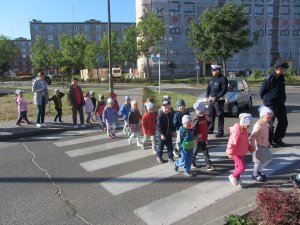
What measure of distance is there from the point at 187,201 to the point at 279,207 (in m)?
1.71

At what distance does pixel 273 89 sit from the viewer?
26.1 ft

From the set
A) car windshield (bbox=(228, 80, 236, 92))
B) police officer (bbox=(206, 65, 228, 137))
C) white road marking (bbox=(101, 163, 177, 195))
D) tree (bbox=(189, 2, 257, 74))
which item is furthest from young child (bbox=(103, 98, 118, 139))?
tree (bbox=(189, 2, 257, 74))

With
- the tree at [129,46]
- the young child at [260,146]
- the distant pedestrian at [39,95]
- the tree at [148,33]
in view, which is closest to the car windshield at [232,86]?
the distant pedestrian at [39,95]

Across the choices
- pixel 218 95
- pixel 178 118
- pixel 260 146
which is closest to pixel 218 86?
pixel 218 95

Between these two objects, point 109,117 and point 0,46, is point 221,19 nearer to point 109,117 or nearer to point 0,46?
point 109,117

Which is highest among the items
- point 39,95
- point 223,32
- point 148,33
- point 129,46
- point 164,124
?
point 148,33

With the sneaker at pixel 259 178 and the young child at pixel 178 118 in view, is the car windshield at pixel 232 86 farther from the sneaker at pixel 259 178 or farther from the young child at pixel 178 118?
the sneaker at pixel 259 178

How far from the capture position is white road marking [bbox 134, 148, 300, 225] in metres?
4.57

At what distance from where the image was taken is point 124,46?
48750 millimetres

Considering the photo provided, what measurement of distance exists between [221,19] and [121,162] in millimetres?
27410

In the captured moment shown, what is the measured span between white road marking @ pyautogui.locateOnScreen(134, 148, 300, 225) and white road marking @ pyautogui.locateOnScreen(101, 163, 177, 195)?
29.1 inches

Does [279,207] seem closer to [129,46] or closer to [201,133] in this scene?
[201,133]

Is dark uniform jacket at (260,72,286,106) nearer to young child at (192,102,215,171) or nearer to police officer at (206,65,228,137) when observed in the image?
police officer at (206,65,228,137)

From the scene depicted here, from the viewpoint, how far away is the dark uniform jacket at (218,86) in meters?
9.05
